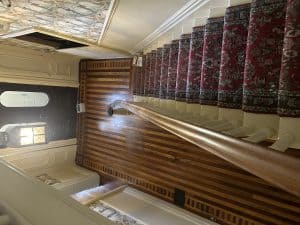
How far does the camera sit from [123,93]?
16.3 ft

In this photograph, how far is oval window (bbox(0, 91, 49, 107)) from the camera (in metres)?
4.46

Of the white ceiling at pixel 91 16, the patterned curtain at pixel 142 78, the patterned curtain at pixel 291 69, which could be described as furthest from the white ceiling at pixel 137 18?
the patterned curtain at pixel 291 69

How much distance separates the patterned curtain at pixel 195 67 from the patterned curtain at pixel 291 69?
3.77 feet

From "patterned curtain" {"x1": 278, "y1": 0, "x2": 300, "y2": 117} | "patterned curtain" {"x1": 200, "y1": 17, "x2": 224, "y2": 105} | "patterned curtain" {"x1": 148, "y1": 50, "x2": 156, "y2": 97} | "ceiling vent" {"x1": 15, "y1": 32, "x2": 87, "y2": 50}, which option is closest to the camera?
"patterned curtain" {"x1": 278, "y1": 0, "x2": 300, "y2": 117}

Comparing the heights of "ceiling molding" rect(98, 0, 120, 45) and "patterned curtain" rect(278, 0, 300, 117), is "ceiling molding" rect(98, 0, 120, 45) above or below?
above

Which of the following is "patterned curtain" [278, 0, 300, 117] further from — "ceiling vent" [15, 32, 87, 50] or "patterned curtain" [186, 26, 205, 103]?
"ceiling vent" [15, 32, 87, 50]

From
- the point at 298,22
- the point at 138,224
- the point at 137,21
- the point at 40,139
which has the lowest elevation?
the point at 138,224

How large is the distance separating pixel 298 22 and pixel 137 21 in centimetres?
177

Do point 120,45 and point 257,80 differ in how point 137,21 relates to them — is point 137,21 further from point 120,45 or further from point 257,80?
point 257,80

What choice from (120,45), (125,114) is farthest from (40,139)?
(120,45)

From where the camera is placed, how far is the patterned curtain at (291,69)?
3.44ft

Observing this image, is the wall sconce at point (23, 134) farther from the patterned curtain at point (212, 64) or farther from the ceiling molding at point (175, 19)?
the patterned curtain at point (212, 64)

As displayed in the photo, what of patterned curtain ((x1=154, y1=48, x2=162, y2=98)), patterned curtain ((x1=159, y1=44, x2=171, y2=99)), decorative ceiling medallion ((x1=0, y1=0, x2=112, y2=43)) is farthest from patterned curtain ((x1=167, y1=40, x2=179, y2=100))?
decorative ceiling medallion ((x1=0, y1=0, x2=112, y2=43))

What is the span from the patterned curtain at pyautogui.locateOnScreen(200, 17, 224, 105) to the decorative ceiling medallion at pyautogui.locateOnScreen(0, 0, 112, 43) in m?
0.88
